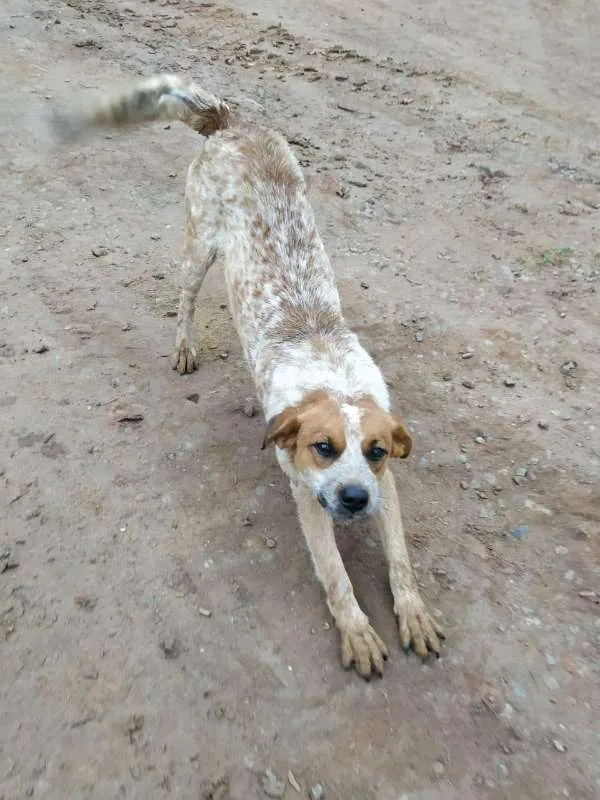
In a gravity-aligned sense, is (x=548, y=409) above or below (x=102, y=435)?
above

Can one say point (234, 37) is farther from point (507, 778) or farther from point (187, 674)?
point (507, 778)

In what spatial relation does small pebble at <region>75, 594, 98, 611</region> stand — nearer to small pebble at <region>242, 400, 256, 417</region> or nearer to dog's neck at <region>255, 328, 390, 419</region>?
dog's neck at <region>255, 328, 390, 419</region>

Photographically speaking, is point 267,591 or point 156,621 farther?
point 267,591

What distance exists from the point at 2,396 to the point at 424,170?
5.23 meters

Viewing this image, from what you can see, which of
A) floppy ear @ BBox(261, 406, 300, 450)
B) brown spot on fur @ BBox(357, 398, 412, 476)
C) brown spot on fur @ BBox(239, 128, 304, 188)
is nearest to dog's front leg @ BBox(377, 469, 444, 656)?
brown spot on fur @ BBox(357, 398, 412, 476)

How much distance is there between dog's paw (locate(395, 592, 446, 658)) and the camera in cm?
338

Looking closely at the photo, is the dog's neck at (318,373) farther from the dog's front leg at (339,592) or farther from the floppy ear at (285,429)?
the dog's front leg at (339,592)

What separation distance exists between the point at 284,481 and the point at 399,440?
3.44 ft

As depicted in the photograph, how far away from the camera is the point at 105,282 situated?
5.75 meters

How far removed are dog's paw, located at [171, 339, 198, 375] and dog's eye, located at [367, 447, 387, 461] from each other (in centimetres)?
215

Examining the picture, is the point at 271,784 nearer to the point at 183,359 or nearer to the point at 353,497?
the point at 353,497

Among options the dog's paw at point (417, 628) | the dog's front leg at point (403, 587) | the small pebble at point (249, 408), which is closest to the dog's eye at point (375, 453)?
the dog's front leg at point (403, 587)

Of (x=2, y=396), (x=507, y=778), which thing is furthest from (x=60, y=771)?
(x=2, y=396)

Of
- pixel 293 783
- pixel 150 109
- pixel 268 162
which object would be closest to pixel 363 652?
pixel 293 783
